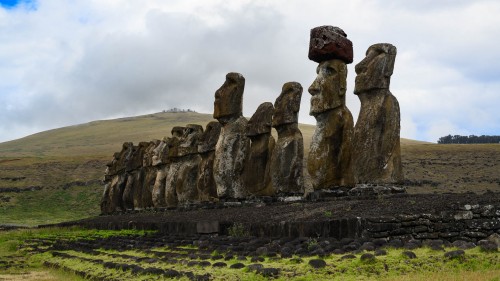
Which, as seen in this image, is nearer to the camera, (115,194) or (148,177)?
(148,177)

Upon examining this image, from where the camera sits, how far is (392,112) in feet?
46.8

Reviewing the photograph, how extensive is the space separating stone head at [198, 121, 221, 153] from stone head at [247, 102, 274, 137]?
3262mm

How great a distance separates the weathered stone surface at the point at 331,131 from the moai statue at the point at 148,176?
13560 mm

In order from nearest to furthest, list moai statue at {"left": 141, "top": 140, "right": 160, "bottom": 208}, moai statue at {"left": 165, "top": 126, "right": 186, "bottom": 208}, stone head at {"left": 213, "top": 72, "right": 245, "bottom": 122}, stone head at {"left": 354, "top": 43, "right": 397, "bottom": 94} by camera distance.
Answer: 1. stone head at {"left": 354, "top": 43, "right": 397, "bottom": 94}
2. stone head at {"left": 213, "top": 72, "right": 245, "bottom": 122}
3. moai statue at {"left": 165, "top": 126, "right": 186, "bottom": 208}
4. moai statue at {"left": 141, "top": 140, "right": 160, "bottom": 208}

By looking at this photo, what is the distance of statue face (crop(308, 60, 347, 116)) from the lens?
15469 millimetres

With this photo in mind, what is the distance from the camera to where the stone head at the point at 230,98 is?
20641mm

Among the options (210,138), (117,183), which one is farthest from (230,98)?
(117,183)

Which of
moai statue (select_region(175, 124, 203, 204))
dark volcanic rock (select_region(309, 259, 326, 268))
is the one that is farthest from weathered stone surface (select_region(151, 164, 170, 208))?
dark volcanic rock (select_region(309, 259, 326, 268))

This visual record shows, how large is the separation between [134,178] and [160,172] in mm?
4504

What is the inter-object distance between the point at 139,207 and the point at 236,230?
16.2 meters

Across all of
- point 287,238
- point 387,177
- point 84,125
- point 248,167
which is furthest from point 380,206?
point 84,125

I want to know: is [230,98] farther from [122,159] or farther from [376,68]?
[122,159]

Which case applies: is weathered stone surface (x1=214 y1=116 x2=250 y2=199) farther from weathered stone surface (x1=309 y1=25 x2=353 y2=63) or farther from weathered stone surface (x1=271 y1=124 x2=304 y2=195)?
weathered stone surface (x1=309 y1=25 x2=353 y2=63)

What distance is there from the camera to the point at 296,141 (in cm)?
1733
